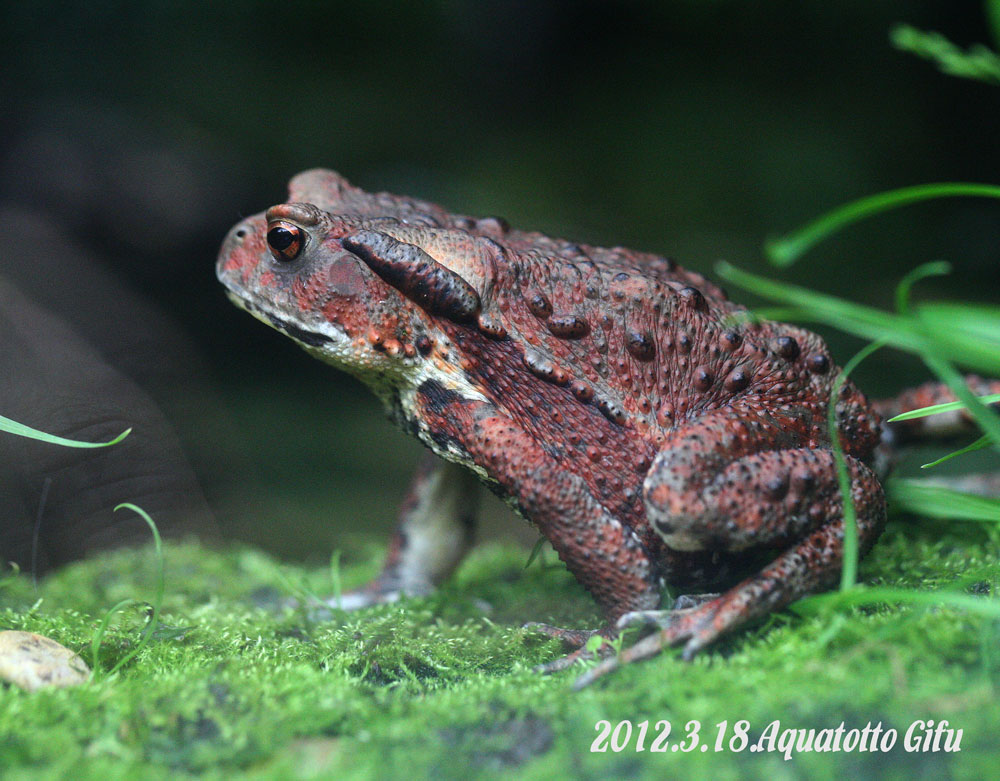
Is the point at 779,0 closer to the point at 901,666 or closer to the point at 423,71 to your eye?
the point at 423,71

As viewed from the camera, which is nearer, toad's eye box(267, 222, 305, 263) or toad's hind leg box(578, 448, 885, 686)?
toad's hind leg box(578, 448, 885, 686)

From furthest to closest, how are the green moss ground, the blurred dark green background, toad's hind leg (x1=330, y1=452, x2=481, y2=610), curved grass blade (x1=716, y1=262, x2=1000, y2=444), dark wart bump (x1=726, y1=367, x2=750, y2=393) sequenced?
1. the blurred dark green background
2. toad's hind leg (x1=330, y1=452, x2=481, y2=610)
3. dark wart bump (x1=726, y1=367, x2=750, y2=393)
4. curved grass blade (x1=716, y1=262, x2=1000, y2=444)
5. the green moss ground

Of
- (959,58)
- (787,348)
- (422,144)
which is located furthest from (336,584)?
(422,144)

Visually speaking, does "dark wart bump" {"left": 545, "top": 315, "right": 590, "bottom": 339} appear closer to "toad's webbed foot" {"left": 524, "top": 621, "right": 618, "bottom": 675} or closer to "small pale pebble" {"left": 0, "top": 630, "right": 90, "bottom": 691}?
"toad's webbed foot" {"left": 524, "top": 621, "right": 618, "bottom": 675}

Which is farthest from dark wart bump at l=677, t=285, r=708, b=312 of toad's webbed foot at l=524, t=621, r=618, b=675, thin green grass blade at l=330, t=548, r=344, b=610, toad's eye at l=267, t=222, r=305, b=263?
thin green grass blade at l=330, t=548, r=344, b=610

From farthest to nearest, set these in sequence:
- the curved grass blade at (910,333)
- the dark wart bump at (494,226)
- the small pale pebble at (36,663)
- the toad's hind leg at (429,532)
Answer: the toad's hind leg at (429,532) → the dark wart bump at (494,226) → the small pale pebble at (36,663) → the curved grass blade at (910,333)

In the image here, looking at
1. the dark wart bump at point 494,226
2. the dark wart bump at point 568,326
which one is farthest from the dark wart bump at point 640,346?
the dark wart bump at point 494,226

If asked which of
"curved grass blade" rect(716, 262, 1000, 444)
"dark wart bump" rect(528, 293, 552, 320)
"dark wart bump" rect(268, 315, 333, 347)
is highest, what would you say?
"curved grass blade" rect(716, 262, 1000, 444)

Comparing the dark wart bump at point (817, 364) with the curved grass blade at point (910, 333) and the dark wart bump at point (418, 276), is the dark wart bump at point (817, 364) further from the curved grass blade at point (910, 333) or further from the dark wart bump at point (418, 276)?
the dark wart bump at point (418, 276)
